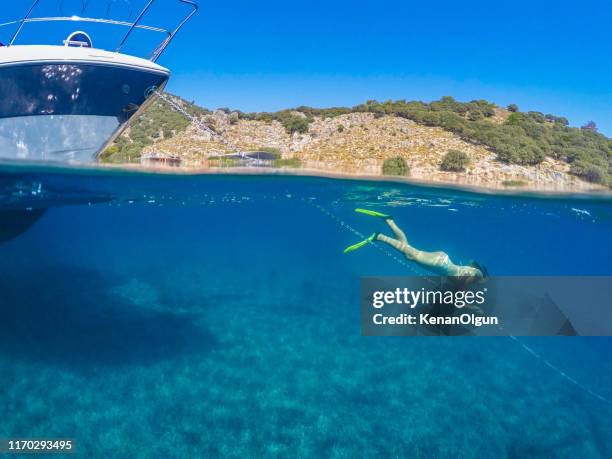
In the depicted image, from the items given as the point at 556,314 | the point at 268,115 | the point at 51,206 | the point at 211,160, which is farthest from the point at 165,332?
the point at 51,206

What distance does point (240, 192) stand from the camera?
24.3 meters

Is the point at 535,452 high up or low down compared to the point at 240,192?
down

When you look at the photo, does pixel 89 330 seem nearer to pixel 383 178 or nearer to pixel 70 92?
pixel 70 92

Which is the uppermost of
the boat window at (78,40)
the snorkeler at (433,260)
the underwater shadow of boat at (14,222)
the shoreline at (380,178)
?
the boat window at (78,40)

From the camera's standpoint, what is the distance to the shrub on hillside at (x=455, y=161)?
18.2 meters

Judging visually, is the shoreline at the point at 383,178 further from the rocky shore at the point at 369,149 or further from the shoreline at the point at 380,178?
the rocky shore at the point at 369,149

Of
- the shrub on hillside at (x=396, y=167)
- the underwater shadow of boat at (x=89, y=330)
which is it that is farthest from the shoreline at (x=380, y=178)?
the underwater shadow of boat at (x=89, y=330)

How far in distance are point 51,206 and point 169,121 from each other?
34.8 feet

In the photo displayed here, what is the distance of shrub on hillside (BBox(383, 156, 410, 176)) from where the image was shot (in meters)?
17.9

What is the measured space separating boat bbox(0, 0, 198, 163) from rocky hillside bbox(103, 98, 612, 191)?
3778 millimetres

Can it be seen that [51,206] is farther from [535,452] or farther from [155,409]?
[535,452]

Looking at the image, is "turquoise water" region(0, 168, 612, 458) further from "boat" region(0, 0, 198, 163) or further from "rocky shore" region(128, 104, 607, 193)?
"boat" region(0, 0, 198, 163)

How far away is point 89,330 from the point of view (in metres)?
12.3

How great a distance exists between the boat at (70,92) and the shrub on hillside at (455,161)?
12865 millimetres
